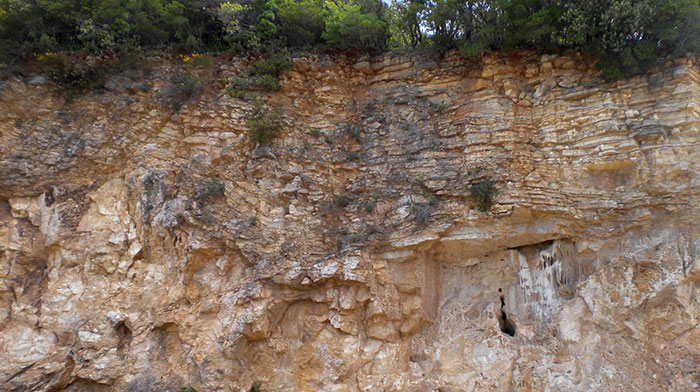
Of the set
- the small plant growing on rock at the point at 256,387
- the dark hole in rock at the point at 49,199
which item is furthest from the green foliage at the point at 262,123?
the small plant growing on rock at the point at 256,387

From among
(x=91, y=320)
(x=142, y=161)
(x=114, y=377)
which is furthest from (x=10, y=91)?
(x=114, y=377)

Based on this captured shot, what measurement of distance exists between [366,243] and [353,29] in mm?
4644

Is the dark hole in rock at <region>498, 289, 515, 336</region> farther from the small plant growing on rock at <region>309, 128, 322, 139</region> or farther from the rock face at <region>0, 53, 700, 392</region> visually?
the small plant growing on rock at <region>309, 128, 322, 139</region>

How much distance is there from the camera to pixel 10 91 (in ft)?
26.4

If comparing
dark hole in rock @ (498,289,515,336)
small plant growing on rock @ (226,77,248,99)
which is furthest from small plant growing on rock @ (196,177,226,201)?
dark hole in rock @ (498,289,515,336)

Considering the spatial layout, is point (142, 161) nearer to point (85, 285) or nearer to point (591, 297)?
point (85, 285)

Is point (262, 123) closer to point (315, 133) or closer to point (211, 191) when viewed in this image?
point (315, 133)

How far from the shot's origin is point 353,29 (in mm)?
9203

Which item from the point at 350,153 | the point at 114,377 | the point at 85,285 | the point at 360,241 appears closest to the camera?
the point at 114,377

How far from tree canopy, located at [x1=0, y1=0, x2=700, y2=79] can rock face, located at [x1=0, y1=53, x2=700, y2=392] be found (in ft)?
1.54

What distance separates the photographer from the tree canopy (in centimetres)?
758

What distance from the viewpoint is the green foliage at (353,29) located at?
9164mm

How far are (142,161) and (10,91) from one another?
109 inches

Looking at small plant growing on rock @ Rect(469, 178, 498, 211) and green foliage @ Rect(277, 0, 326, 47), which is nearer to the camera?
small plant growing on rock @ Rect(469, 178, 498, 211)
